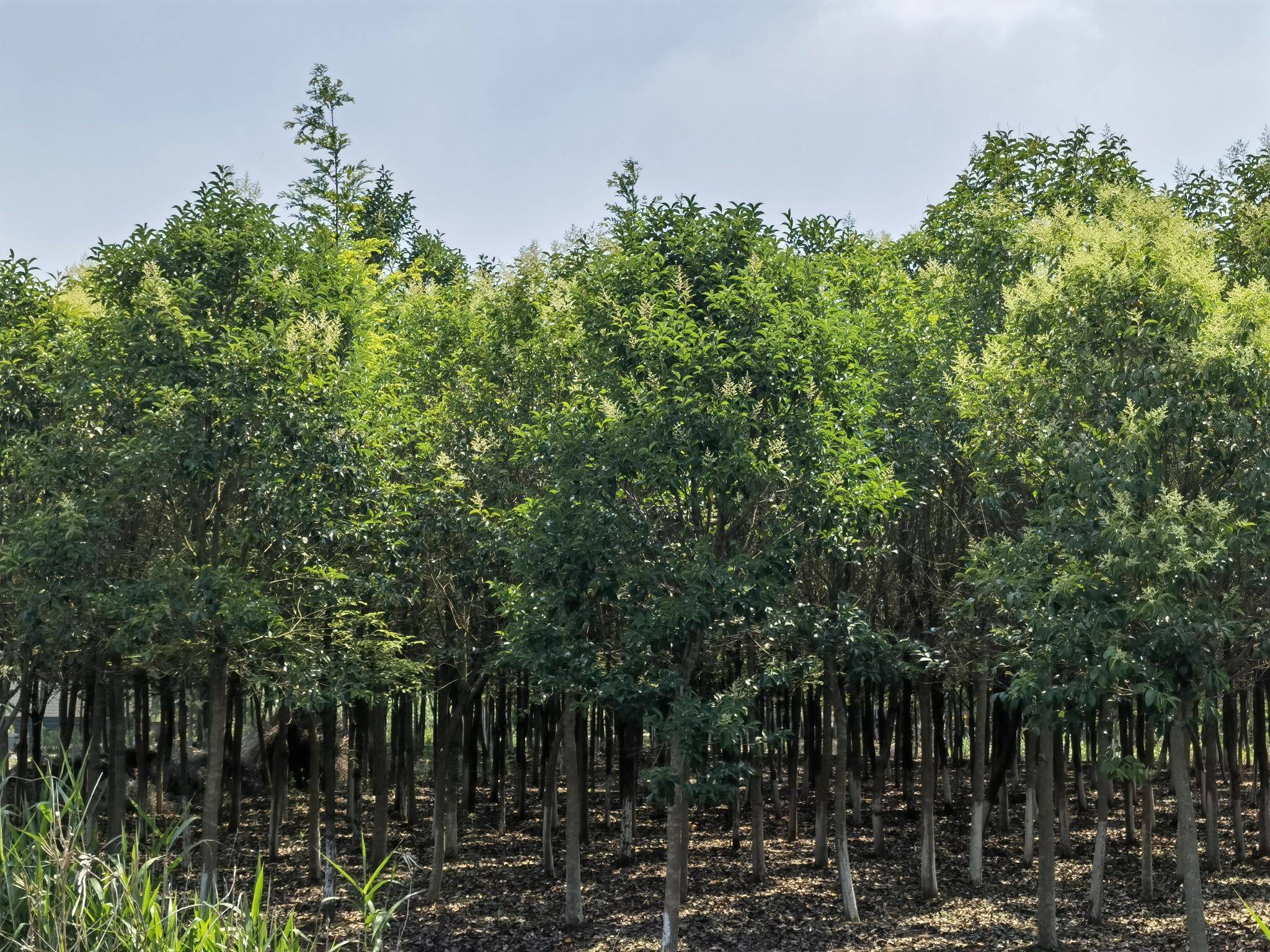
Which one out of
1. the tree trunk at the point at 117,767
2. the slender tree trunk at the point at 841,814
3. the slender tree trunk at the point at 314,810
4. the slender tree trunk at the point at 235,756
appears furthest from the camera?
the slender tree trunk at the point at 235,756

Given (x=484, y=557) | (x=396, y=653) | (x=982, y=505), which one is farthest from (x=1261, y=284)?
(x=396, y=653)

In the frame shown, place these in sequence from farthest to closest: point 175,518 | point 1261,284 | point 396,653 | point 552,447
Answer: point 396,653 < point 175,518 < point 552,447 < point 1261,284

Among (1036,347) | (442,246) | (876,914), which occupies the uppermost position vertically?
(442,246)

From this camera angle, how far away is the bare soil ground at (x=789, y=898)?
1541 centimetres

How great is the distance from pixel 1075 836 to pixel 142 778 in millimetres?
16828

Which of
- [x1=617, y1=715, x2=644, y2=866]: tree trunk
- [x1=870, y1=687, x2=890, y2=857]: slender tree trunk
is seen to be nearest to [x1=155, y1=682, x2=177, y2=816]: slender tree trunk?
[x1=617, y1=715, x2=644, y2=866]: tree trunk

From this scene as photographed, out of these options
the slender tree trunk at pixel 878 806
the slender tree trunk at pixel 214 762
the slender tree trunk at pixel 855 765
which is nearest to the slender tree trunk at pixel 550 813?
the slender tree trunk at pixel 878 806

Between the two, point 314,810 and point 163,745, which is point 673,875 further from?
point 163,745

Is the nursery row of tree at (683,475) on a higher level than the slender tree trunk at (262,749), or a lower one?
higher

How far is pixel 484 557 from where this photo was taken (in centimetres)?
1593

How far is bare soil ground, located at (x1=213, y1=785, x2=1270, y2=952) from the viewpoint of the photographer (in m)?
15.4

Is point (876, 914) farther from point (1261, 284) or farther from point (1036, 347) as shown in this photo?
point (1261, 284)

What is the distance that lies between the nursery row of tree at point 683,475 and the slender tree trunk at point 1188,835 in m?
0.05

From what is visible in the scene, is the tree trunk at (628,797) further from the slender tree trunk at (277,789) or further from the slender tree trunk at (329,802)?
the slender tree trunk at (277,789)
